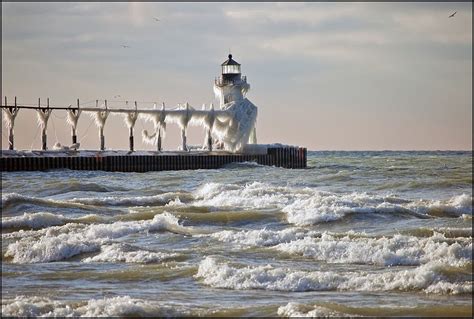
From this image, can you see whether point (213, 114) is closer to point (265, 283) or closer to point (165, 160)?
point (165, 160)

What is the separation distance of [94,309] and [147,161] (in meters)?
52.0

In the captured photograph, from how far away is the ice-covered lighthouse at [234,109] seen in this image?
7425cm

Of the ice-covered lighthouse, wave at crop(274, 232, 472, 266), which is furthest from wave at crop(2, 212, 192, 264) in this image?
the ice-covered lighthouse

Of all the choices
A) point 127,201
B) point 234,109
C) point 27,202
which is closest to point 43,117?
point 234,109

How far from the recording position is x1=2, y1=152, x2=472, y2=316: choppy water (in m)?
15.7

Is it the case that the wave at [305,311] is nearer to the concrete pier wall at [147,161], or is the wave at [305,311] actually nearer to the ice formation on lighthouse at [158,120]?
the concrete pier wall at [147,161]

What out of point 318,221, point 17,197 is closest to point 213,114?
point 17,197

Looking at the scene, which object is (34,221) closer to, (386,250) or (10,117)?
(386,250)

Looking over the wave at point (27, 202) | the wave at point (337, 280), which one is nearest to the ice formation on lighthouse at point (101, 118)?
the wave at point (27, 202)

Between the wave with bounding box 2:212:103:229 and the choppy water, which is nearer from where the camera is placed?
the choppy water

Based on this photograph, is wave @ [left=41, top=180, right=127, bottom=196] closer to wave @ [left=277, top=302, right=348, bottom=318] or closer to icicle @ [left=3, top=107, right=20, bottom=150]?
icicle @ [left=3, top=107, right=20, bottom=150]

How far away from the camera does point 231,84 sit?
75.7 meters

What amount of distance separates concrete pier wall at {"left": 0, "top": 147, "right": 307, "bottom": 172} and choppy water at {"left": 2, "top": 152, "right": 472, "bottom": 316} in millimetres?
24849

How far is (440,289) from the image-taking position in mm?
16719
